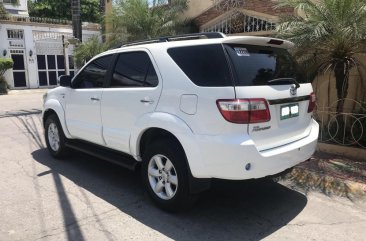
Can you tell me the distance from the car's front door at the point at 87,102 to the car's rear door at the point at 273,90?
2.12 m

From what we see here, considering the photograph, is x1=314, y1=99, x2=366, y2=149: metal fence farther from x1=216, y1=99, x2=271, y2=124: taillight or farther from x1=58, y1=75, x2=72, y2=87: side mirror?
x1=58, y1=75, x2=72, y2=87: side mirror

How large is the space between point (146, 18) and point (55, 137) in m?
7.80

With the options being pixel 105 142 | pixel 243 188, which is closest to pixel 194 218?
pixel 243 188

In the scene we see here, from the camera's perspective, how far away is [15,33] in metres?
23.4

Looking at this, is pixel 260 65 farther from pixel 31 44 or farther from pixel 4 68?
pixel 31 44

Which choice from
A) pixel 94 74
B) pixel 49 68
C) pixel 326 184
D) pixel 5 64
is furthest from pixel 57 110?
pixel 49 68

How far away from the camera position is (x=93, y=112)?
5.30m

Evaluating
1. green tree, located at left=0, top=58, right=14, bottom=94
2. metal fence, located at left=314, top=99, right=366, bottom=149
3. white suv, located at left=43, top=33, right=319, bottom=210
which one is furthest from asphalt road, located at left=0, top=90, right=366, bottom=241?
green tree, located at left=0, top=58, right=14, bottom=94

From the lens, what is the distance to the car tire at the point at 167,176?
4000mm

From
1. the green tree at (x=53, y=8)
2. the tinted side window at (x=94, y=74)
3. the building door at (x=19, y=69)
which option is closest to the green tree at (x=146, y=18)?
the tinted side window at (x=94, y=74)

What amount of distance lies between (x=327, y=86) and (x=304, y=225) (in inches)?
193

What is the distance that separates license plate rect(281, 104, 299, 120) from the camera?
4.02 meters

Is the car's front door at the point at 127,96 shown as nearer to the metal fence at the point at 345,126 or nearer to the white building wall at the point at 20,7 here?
the metal fence at the point at 345,126

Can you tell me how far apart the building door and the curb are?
73.2 feet
